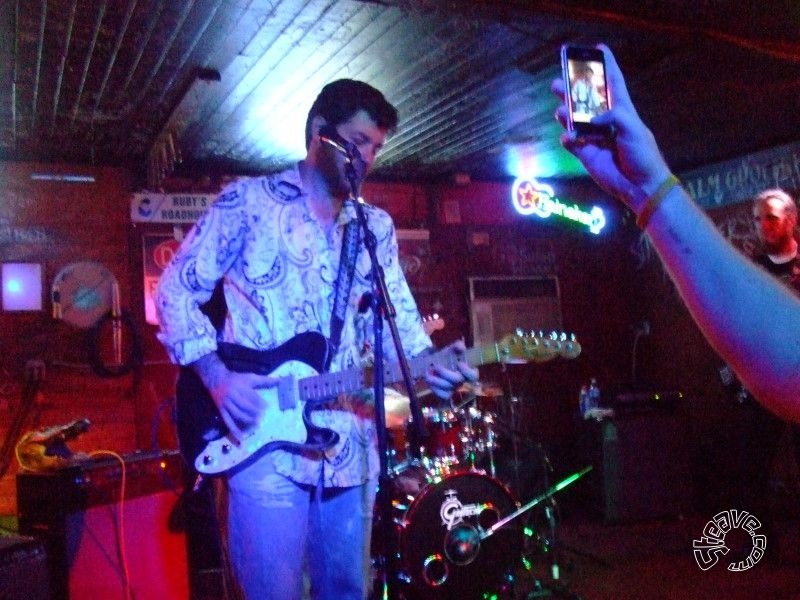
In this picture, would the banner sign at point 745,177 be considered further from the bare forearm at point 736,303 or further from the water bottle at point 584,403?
the bare forearm at point 736,303

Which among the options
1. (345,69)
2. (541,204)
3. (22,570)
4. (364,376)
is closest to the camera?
(364,376)

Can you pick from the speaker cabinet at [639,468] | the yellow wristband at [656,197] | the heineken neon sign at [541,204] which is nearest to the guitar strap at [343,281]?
the yellow wristband at [656,197]

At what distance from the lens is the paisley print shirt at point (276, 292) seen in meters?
2.24

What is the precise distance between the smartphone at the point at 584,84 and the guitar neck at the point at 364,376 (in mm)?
1284

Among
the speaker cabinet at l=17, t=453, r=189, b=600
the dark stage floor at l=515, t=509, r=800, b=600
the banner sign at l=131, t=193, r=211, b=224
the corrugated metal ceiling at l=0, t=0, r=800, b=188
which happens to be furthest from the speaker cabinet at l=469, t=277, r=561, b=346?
the speaker cabinet at l=17, t=453, r=189, b=600

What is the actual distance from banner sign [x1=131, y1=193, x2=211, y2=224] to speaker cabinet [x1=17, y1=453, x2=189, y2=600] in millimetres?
2464

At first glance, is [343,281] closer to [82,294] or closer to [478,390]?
[478,390]

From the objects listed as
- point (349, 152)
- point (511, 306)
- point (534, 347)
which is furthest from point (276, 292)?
point (511, 306)

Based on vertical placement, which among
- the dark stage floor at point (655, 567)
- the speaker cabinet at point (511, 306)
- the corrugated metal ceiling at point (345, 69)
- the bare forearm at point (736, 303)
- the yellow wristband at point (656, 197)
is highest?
the corrugated metal ceiling at point (345, 69)

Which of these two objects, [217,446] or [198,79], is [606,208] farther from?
[217,446]

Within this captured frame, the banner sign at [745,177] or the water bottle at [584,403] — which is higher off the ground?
the banner sign at [745,177]

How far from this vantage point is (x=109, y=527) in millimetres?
4344

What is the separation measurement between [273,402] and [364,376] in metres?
0.30

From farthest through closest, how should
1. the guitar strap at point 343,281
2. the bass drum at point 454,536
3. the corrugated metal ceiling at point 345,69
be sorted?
the bass drum at point 454,536, the corrugated metal ceiling at point 345,69, the guitar strap at point 343,281
